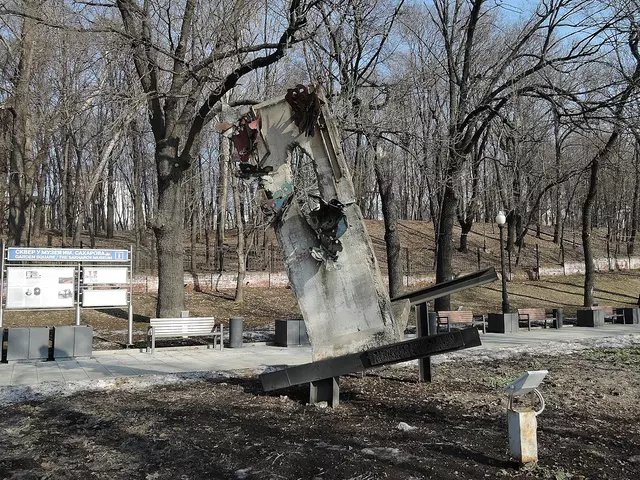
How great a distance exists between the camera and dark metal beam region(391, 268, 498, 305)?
23.8 feet

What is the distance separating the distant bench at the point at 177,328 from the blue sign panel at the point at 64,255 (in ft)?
6.40

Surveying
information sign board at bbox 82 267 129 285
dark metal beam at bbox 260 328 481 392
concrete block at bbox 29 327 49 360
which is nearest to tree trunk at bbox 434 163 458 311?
information sign board at bbox 82 267 129 285

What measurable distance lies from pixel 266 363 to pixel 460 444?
6.15 meters

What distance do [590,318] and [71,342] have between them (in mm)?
16938

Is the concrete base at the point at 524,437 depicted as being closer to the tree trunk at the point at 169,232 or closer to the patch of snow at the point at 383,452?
the patch of snow at the point at 383,452

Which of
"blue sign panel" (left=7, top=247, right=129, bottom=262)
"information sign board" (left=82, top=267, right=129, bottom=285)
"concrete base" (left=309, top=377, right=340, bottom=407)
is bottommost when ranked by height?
"concrete base" (left=309, top=377, right=340, bottom=407)

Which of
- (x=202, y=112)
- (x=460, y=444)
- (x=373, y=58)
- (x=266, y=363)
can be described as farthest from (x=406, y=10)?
(x=460, y=444)

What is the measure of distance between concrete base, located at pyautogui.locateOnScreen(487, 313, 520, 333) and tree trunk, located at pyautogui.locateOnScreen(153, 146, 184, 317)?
997cm

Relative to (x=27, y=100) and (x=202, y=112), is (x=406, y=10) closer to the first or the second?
(x=202, y=112)

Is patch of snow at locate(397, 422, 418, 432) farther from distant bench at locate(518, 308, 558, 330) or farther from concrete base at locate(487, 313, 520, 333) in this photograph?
distant bench at locate(518, 308, 558, 330)

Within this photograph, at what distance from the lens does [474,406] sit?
7.06 m

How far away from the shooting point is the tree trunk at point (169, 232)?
1586 cm

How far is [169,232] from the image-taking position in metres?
16.0

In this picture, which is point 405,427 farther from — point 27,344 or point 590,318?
point 590,318
